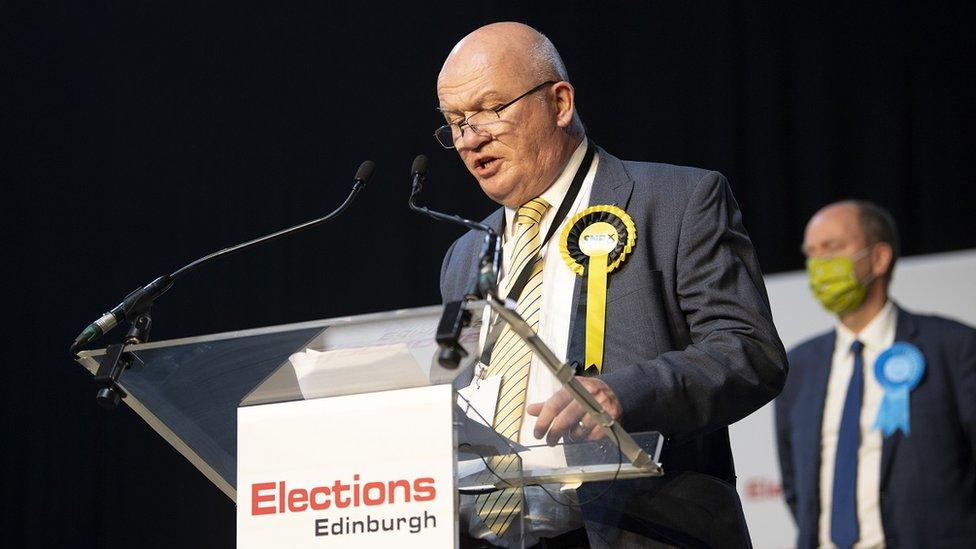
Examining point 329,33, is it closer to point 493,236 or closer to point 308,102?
point 308,102

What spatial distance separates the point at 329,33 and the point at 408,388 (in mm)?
3779

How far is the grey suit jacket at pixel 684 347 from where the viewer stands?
1.79m

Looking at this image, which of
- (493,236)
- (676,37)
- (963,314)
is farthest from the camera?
(676,37)

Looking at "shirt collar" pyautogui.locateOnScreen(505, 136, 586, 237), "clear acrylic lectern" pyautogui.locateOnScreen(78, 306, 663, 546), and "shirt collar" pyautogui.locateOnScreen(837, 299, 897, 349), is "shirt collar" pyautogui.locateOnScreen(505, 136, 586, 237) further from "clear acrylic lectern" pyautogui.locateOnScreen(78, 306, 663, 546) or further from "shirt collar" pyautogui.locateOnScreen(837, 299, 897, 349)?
"shirt collar" pyautogui.locateOnScreen(837, 299, 897, 349)

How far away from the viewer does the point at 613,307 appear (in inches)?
81.5

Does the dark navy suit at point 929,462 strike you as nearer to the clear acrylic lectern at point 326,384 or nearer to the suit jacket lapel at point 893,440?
the suit jacket lapel at point 893,440

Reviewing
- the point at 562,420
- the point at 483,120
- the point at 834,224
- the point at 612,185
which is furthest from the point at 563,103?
the point at 834,224

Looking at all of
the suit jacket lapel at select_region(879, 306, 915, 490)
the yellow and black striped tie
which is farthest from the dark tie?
the yellow and black striped tie

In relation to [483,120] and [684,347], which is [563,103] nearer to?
[483,120]

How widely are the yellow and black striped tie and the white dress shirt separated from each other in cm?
1

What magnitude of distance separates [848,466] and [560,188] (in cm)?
208

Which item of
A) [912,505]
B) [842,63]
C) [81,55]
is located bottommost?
[912,505]

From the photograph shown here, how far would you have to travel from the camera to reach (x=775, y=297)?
13.4 feet

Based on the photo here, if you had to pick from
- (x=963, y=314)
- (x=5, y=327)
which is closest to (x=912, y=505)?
(x=963, y=314)
